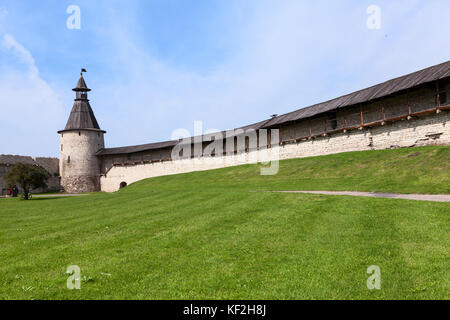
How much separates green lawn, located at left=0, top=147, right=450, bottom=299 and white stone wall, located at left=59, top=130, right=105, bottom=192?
125 feet

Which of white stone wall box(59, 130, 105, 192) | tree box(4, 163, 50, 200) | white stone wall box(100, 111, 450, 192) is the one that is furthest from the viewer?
white stone wall box(59, 130, 105, 192)

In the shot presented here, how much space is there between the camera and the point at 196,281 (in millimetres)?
4078

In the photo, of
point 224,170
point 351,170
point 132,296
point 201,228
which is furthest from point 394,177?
point 224,170

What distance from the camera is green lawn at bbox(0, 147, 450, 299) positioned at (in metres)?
3.80

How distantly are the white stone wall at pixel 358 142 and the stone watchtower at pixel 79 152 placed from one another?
10.3 meters

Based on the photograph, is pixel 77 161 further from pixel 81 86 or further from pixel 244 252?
pixel 244 252

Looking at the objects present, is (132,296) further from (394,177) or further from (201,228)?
(394,177)

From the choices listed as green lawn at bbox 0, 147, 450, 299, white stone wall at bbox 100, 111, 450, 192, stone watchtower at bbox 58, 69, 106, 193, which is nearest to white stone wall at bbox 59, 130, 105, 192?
stone watchtower at bbox 58, 69, 106, 193

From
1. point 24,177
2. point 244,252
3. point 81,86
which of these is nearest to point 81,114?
point 81,86

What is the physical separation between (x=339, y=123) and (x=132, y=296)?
82.5 ft

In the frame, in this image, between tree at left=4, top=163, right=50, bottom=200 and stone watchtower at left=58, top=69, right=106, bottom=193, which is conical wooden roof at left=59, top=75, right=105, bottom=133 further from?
tree at left=4, top=163, right=50, bottom=200

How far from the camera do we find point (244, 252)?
5258mm
